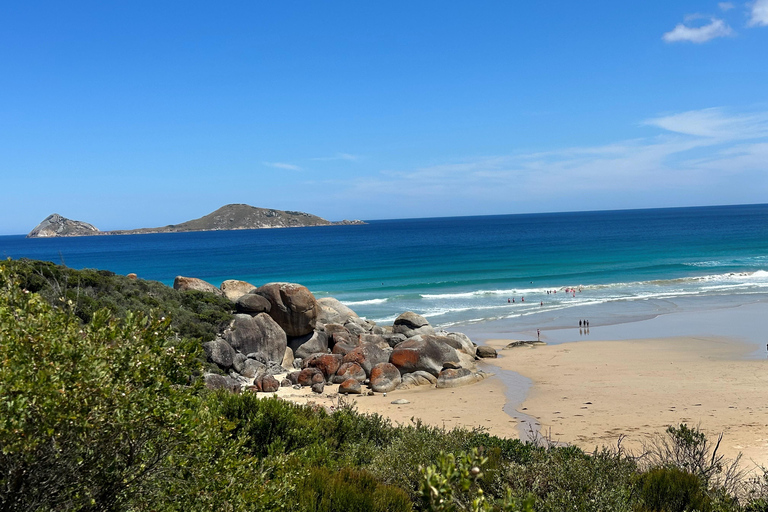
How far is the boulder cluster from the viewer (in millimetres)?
20391

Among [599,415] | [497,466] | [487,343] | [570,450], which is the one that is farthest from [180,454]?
[487,343]

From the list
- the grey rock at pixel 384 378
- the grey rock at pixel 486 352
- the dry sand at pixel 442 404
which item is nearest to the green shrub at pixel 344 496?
the dry sand at pixel 442 404

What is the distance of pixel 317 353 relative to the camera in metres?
24.0

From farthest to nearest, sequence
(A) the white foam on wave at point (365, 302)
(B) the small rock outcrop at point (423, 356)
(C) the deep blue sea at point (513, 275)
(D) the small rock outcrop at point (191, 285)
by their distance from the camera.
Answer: (A) the white foam on wave at point (365, 302) → (C) the deep blue sea at point (513, 275) → (D) the small rock outcrop at point (191, 285) → (B) the small rock outcrop at point (423, 356)

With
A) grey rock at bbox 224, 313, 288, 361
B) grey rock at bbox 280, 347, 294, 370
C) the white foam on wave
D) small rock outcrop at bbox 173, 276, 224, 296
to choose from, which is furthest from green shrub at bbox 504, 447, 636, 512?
the white foam on wave

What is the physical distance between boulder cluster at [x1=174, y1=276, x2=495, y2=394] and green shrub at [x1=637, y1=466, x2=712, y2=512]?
13403 millimetres

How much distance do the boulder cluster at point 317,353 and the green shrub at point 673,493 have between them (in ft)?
44.0

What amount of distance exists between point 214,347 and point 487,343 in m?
14.1

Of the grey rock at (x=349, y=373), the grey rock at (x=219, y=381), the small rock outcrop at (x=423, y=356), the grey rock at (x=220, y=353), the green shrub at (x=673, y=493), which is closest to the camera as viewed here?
the green shrub at (x=673, y=493)

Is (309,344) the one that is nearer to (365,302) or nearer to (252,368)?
(252,368)

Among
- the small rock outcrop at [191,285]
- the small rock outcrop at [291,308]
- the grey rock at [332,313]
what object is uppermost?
the small rock outcrop at [191,285]

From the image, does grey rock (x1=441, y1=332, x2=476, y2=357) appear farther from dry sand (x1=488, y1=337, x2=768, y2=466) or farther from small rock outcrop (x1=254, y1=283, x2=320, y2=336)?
small rock outcrop (x1=254, y1=283, x2=320, y2=336)

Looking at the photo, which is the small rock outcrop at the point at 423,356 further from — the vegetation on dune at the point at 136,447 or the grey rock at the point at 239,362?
the vegetation on dune at the point at 136,447

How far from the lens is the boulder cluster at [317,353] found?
66.9ft
